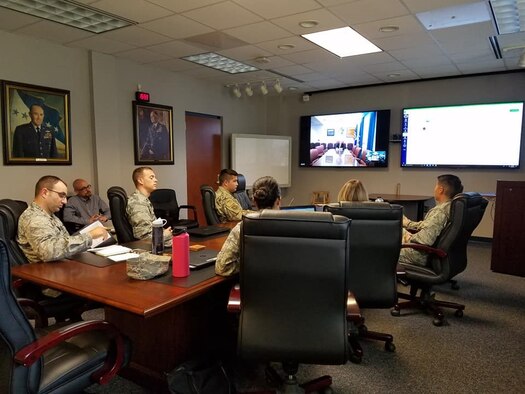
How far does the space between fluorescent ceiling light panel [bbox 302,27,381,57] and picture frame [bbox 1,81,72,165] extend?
109 inches

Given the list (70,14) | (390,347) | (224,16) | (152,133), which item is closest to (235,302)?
(390,347)

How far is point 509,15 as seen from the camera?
3.34 meters

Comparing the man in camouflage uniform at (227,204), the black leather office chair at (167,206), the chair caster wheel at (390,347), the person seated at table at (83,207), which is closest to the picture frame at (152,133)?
the black leather office chair at (167,206)

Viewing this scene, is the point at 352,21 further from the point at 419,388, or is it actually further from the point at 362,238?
the point at 419,388

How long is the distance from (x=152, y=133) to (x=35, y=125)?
4.94ft

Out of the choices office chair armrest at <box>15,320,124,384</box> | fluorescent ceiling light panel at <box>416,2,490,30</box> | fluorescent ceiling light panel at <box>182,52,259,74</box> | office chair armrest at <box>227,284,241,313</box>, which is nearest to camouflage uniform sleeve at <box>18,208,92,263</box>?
office chair armrest at <box>15,320,124,384</box>

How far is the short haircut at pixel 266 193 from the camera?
2021 mm

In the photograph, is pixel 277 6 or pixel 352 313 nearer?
pixel 352 313

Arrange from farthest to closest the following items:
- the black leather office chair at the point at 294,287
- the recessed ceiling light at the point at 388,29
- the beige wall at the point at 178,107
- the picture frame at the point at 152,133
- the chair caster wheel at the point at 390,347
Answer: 1. the picture frame at the point at 152,133
2. the beige wall at the point at 178,107
3. the recessed ceiling light at the point at 388,29
4. the chair caster wheel at the point at 390,347
5. the black leather office chair at the point at 294,287

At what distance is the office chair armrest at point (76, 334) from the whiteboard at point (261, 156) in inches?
194

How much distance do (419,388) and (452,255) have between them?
113cm

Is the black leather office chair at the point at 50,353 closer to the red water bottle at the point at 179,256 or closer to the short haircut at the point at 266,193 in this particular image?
the red water bottle at the point at 179,256

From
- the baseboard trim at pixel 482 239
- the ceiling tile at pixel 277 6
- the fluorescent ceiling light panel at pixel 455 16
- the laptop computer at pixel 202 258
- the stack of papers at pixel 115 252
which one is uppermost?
the fluorescent ceiling light panel at pixel 455 16

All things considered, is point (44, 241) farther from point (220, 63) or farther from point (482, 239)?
point (482, 239)
